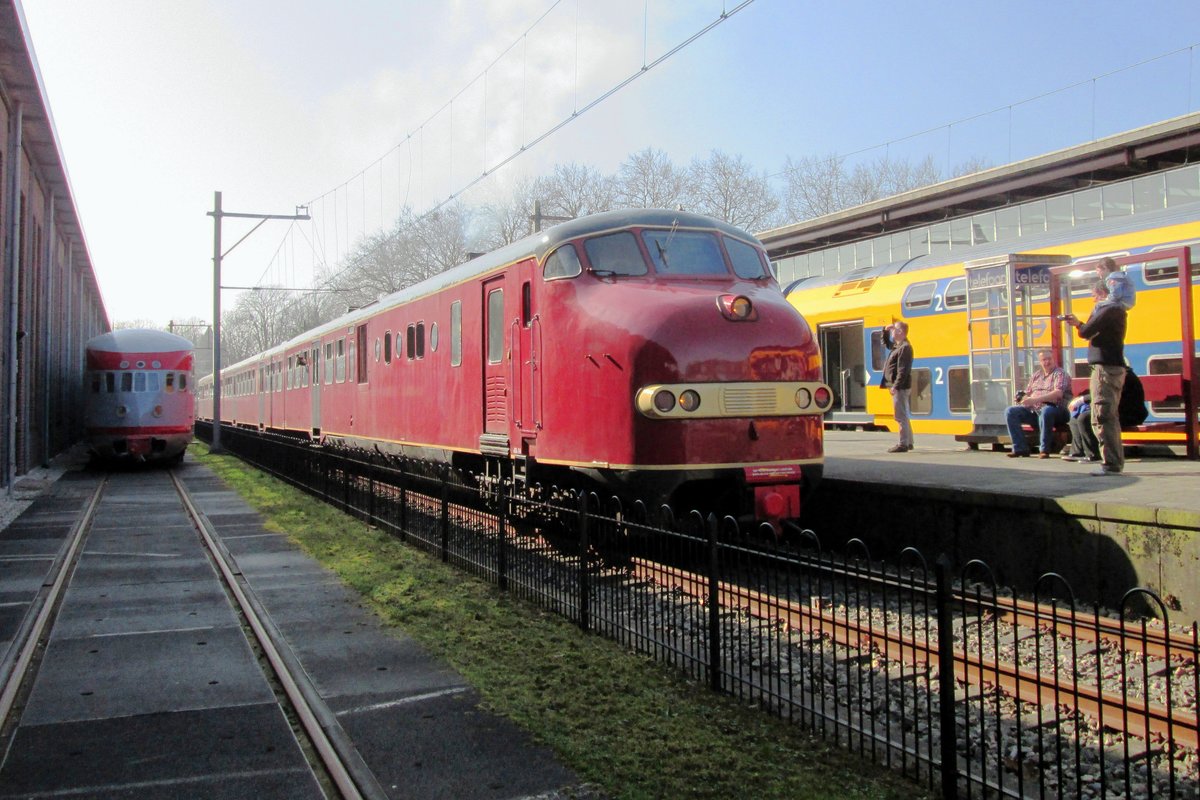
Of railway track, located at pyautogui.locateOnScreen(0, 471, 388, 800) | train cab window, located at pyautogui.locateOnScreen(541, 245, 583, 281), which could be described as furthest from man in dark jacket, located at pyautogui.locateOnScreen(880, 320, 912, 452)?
railway track, located at pyautogui.locateOnScreen(0, 471, 388, 800)

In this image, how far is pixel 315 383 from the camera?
22.8 m

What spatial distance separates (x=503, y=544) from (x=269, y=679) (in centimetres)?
285

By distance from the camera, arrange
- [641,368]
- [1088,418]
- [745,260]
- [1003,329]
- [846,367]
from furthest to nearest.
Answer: [846,367] → [1003,329] → [1088,418] → [745,260] → [641,368]

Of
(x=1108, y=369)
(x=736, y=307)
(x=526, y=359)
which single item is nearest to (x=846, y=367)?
(x=1108, y=369)

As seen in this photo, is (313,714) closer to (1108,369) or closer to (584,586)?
(584,586)

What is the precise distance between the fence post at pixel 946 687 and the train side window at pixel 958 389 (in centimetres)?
1343

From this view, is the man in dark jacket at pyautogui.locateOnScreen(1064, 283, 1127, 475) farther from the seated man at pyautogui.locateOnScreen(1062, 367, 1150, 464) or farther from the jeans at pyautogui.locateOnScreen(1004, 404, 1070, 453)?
the jeans at pyautogui.locateOnScreen(1004, 404, 1070, 453)

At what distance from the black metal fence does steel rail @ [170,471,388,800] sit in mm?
2045

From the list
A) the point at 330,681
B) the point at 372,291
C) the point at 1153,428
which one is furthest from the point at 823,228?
the point at 372,291

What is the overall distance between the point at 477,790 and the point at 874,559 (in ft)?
21.0

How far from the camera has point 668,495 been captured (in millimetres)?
8414

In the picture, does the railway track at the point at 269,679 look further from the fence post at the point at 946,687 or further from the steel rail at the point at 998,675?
the fence post at the point at 946,687

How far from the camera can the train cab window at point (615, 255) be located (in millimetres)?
9500

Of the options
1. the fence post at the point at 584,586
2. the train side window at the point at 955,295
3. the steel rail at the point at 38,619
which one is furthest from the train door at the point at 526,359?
the train side window at the point at 955,295
